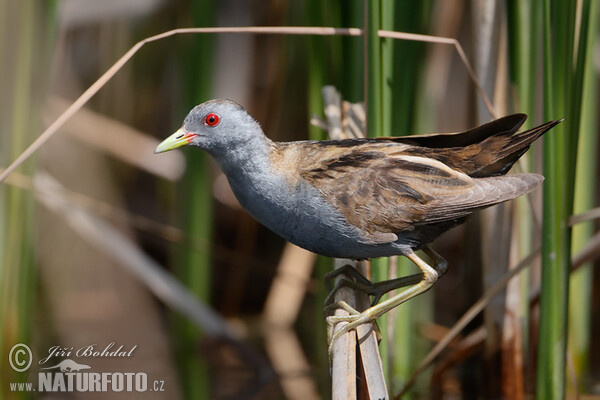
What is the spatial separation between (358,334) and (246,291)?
277cm

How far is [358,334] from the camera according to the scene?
7.38 ft

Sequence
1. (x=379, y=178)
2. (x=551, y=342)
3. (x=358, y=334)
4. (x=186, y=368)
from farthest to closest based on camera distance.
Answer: (x=186, y=368) < (x=551, y=342) < (x=379, y=178) < (x=358, y=334)

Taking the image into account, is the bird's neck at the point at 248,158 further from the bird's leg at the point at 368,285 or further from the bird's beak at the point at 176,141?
the bird's leg at the point at 368,285

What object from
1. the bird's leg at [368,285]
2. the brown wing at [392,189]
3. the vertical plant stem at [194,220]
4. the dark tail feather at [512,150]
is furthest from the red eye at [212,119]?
the vertical plant stem at [194,220]

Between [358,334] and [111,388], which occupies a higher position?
[358,334]

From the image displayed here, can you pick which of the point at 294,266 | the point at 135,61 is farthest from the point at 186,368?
the point at 135,61

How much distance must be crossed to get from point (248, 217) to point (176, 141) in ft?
7.37

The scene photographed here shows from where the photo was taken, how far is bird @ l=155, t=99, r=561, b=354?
237cm

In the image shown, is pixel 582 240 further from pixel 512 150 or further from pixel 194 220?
pixel 194 220

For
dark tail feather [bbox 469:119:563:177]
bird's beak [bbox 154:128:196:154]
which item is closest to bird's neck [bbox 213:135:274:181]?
bird's beak [bbox 154:128:196:154]

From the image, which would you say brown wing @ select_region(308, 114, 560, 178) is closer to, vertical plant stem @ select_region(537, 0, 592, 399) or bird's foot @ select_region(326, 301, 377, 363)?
vertical plant stem @ select_region(537, 0, 592, 399)

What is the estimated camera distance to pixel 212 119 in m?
2.42

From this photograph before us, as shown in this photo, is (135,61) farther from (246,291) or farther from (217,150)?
(217,150)

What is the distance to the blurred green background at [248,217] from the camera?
2.72m
